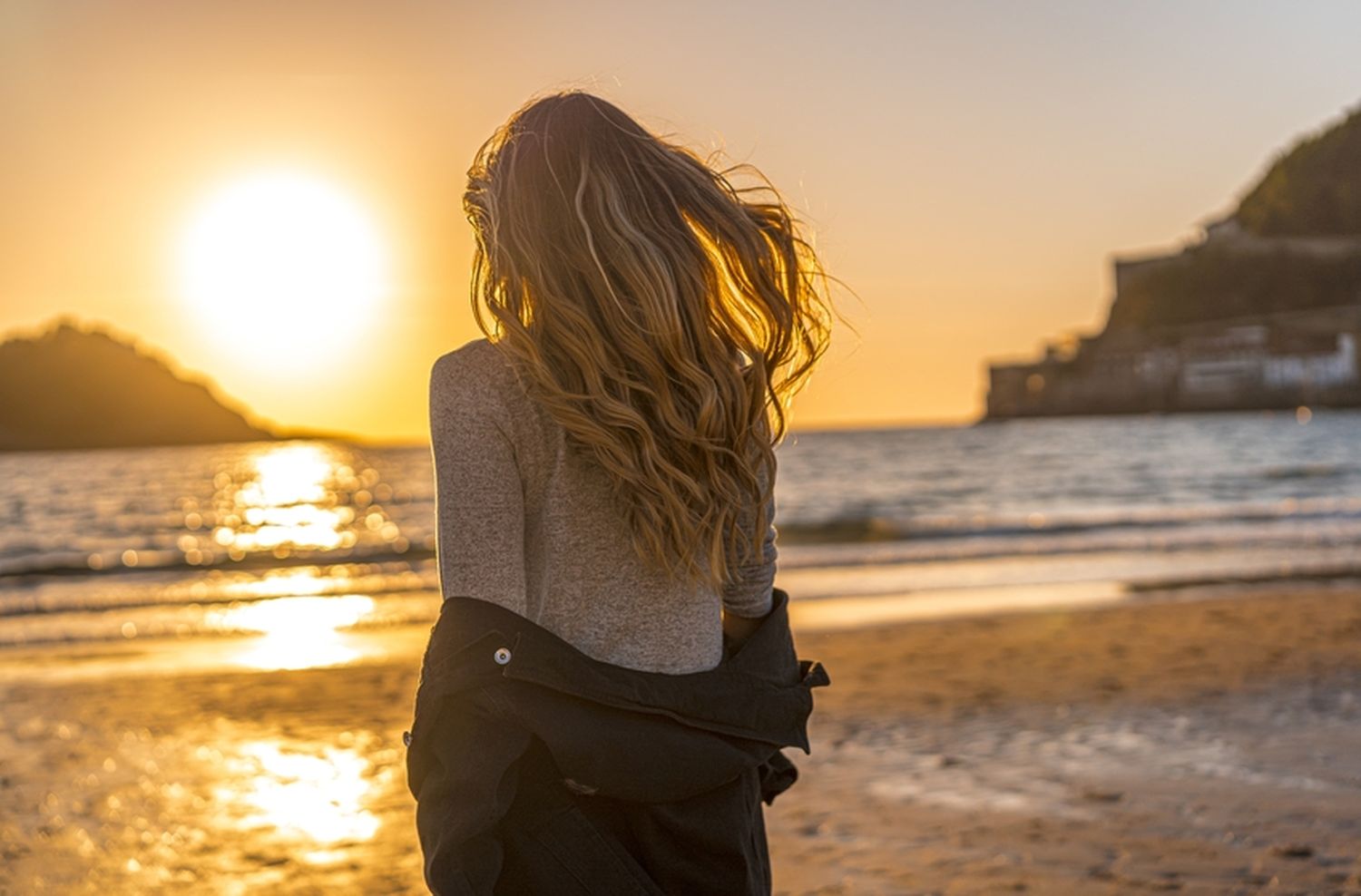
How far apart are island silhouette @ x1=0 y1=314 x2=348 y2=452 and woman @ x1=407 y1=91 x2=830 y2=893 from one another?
120 m

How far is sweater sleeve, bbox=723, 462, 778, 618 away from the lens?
5.72 feet

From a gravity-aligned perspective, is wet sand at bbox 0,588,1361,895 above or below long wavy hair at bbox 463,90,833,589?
below

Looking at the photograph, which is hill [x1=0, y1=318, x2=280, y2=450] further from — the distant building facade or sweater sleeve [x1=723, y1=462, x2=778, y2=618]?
sweater sleeve [x1=723, y1=462, x2=778, y2=618]

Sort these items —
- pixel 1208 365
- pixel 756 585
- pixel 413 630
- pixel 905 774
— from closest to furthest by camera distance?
pixel 756 585
pixel 905 774
pixel 413 630
pixel 1208 365

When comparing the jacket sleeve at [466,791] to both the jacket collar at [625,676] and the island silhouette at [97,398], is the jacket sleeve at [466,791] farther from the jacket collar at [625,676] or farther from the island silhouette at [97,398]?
the island silhouette at [97,398]

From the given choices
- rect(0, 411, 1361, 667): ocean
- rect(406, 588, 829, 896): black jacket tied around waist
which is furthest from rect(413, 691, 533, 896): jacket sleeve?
rect(0, 411, 1361, 667): ocean

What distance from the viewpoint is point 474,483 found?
4.86 feet

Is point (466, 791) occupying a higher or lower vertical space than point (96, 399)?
higher

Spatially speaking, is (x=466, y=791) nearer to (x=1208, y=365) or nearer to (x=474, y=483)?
(x=474, y=483)

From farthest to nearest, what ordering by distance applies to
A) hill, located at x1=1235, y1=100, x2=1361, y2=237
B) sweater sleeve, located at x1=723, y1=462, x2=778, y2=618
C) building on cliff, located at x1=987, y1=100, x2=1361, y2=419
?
hill, located at x1=1235, y1=100, x2=1361, y2=237, building on cliff, located at x1=987, y1=100, x2=1361, y2=419, sweater sleeve, located at x1=723, y1=462, x2=778, y2=618

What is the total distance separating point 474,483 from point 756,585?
45 cm

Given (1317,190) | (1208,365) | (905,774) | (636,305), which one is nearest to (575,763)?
(636,305)

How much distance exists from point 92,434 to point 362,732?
12185cm

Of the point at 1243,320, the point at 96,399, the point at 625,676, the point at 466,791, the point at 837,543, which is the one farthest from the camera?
the point at 96,399
